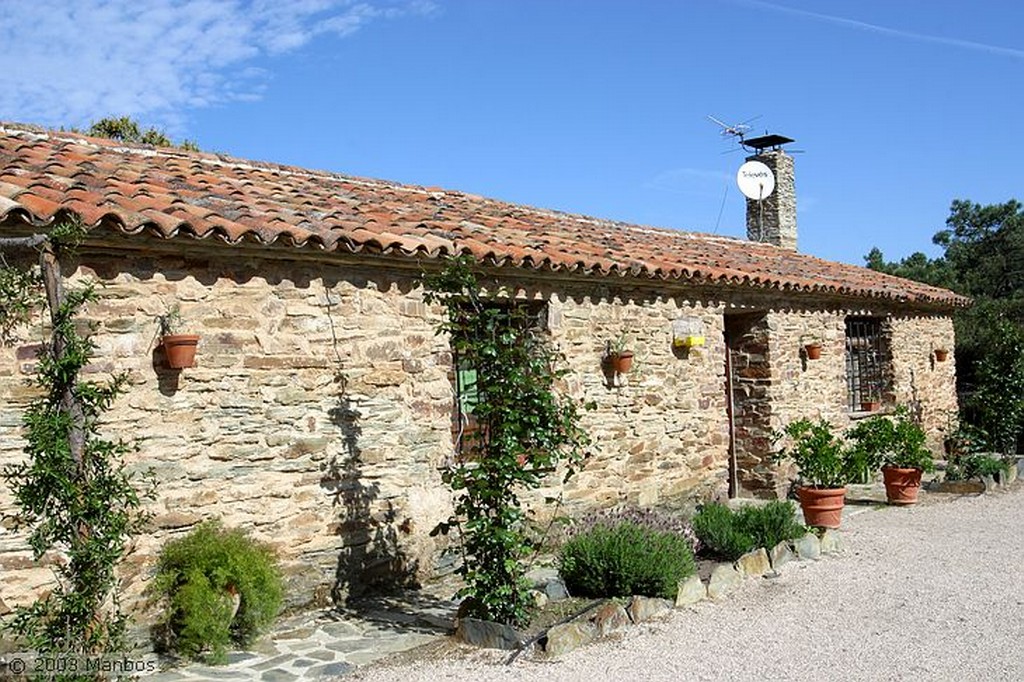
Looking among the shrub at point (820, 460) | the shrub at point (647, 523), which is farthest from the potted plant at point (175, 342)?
the shrub at point (820, 460)

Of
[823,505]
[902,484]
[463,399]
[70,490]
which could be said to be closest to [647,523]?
[463,399]

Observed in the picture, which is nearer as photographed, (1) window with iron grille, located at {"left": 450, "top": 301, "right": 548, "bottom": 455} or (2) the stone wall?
(2) the stone wall

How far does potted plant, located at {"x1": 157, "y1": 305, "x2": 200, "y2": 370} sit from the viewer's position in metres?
5.54

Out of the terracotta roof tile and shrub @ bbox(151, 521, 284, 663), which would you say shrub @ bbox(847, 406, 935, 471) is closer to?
the terracotta roof tile

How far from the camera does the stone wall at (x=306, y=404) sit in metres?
5.50

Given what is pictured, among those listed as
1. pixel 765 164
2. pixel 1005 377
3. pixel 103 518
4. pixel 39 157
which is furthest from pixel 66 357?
pixel 765 164

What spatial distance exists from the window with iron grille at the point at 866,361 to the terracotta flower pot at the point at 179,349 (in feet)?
35.1

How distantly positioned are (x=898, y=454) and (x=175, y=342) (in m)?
8.34

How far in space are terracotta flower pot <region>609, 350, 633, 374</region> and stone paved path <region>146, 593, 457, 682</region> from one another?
300cm

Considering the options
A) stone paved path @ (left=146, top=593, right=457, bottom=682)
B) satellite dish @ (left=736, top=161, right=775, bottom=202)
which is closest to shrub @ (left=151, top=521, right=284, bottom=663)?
stone paved path @ (left=146, top=593, right=457, bottom=682)

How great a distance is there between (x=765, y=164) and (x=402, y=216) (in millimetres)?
9649

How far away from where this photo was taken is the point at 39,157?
679 cm

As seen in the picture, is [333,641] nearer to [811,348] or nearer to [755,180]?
[811,348]

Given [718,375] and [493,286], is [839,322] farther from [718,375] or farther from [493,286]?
[493,286]
